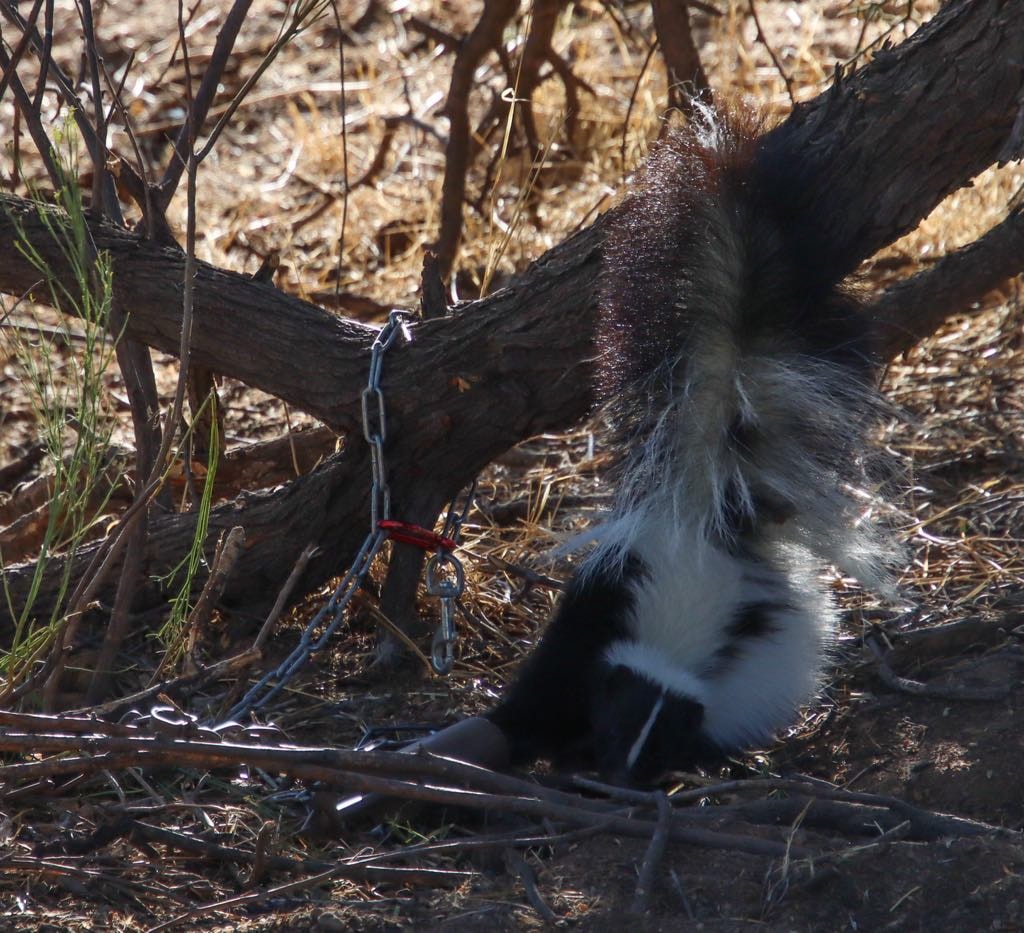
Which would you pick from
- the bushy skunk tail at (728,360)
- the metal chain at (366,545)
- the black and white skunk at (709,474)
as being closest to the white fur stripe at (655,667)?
the black and white skunk at (709,474)

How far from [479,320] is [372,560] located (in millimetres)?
750

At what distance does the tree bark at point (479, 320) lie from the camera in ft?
10.6

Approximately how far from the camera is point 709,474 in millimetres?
3137

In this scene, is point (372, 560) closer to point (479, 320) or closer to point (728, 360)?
point (479, 320)

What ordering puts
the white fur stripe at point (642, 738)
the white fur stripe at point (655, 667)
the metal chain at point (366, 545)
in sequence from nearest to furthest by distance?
1. the metal chain at point (366, 545)
2. the white fur stripe at point (642, 738)
3. the white fur stripe at point (655, 667)

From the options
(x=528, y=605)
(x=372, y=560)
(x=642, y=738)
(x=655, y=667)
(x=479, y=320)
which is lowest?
(x=642, y=738)

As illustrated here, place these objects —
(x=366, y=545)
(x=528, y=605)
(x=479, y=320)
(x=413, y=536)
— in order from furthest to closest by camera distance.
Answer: (x=528, y=605) → (x=479, y=320) → (x=413, y=536) → (x=366, y=545)

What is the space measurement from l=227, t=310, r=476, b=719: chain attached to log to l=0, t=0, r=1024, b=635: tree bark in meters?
0.13

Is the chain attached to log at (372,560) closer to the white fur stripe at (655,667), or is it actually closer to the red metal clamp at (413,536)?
the red metal clamp at (413,536)

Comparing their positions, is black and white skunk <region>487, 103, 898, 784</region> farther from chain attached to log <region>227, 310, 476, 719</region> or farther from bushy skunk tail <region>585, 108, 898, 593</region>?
chain attached to log <region>227, 310, 476, 719</region>

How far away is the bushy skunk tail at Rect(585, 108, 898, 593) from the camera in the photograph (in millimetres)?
3055

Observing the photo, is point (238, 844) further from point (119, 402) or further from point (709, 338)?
point (119, 402)

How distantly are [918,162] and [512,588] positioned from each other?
5.14 feet

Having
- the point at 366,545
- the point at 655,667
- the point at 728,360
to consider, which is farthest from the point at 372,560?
the point at 728,360
